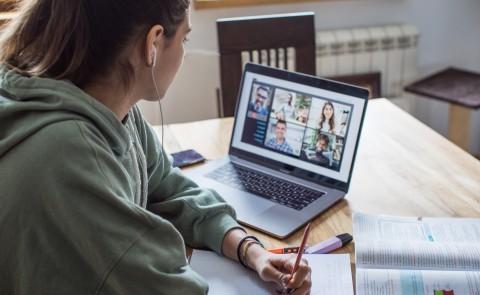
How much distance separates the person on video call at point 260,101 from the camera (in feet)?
4.66

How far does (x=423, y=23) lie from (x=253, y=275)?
2.15 m

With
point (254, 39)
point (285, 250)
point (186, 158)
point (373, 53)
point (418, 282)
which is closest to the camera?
point (418, 282)

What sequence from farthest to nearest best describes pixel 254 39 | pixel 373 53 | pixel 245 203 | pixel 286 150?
pixel 373 53 < pixel 254 39 < pixel 286 150 < pixel 245 203

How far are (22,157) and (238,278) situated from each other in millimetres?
443

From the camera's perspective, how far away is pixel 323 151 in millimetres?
1336

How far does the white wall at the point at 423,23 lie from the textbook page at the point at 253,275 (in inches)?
67.1

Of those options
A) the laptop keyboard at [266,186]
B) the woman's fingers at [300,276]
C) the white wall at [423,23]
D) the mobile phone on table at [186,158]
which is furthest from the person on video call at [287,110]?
the white wall at [423,23]

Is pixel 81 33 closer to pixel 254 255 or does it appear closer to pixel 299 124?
pixel 254 255

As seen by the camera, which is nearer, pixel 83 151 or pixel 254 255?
pixel 83 151

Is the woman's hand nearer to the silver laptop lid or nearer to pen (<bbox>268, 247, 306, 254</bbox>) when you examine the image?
pen (<bbox>268, 247, 306, 254</bbox>)

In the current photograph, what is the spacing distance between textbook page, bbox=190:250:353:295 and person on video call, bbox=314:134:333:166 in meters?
0.27

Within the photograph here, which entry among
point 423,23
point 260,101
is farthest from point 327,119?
point 423,23

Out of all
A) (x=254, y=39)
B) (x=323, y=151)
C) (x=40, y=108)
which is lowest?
(x=323, y=151)

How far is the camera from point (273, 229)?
119cm
